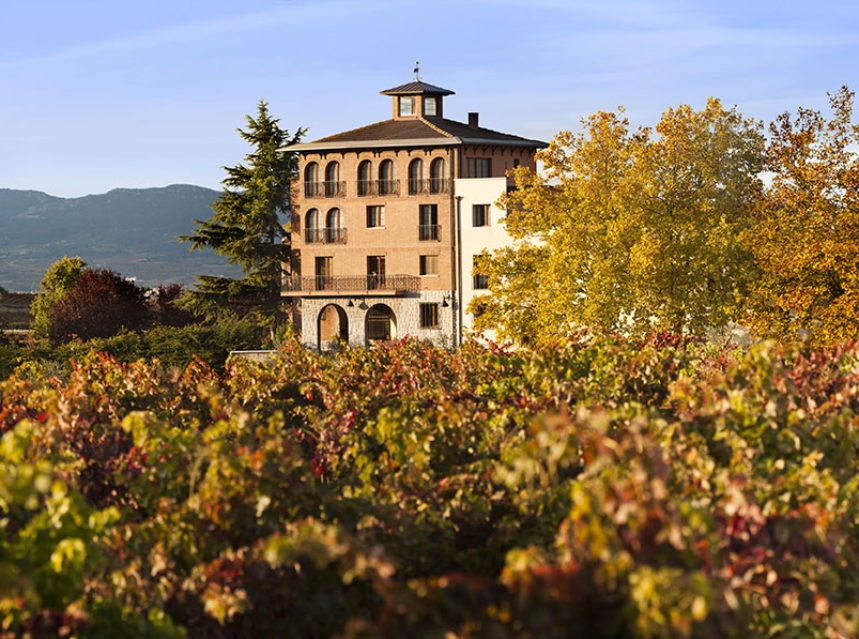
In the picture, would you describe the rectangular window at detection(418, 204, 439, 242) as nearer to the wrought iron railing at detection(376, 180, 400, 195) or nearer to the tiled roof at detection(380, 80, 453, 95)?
the wrought iron railing at detection(376, 180, 400, 195)

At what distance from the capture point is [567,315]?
34906 mm

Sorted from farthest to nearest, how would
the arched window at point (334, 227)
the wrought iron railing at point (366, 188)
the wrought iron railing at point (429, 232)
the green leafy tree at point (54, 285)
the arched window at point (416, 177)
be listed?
1. the green leafy tree at point (54, 285)
2. the arched window at point (334, 227)
3. the wrought iron railing at point (366, 188)
4. the arched window at point (416, 177)
5. the wrought iron railing at point (429, 232)

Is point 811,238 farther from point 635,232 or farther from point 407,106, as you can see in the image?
point 407,106

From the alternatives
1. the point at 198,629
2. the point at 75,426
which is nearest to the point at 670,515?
the point at 198,629

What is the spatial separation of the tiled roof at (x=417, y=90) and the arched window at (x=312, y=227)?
31.5ft

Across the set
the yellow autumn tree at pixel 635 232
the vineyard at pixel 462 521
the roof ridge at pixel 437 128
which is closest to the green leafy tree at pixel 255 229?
the roof ridge at pixel 437 128

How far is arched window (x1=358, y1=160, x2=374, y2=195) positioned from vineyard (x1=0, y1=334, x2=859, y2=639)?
45.9m

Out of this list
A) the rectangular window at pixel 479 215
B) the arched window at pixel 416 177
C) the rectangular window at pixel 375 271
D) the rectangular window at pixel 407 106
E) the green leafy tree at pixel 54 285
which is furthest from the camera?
the green leafy tree at pixel 54 285

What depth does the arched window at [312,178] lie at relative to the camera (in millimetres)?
58281

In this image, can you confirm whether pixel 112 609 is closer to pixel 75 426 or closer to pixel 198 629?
pixel 198 629

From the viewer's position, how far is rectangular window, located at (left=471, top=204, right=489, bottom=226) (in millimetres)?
54531

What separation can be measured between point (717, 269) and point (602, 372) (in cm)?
2371

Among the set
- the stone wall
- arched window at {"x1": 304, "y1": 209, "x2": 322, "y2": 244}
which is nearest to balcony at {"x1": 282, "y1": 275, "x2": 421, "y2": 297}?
the stone wall

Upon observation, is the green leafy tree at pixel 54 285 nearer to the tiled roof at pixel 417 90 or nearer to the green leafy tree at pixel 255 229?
the green leafy tree at pixel 255 229
